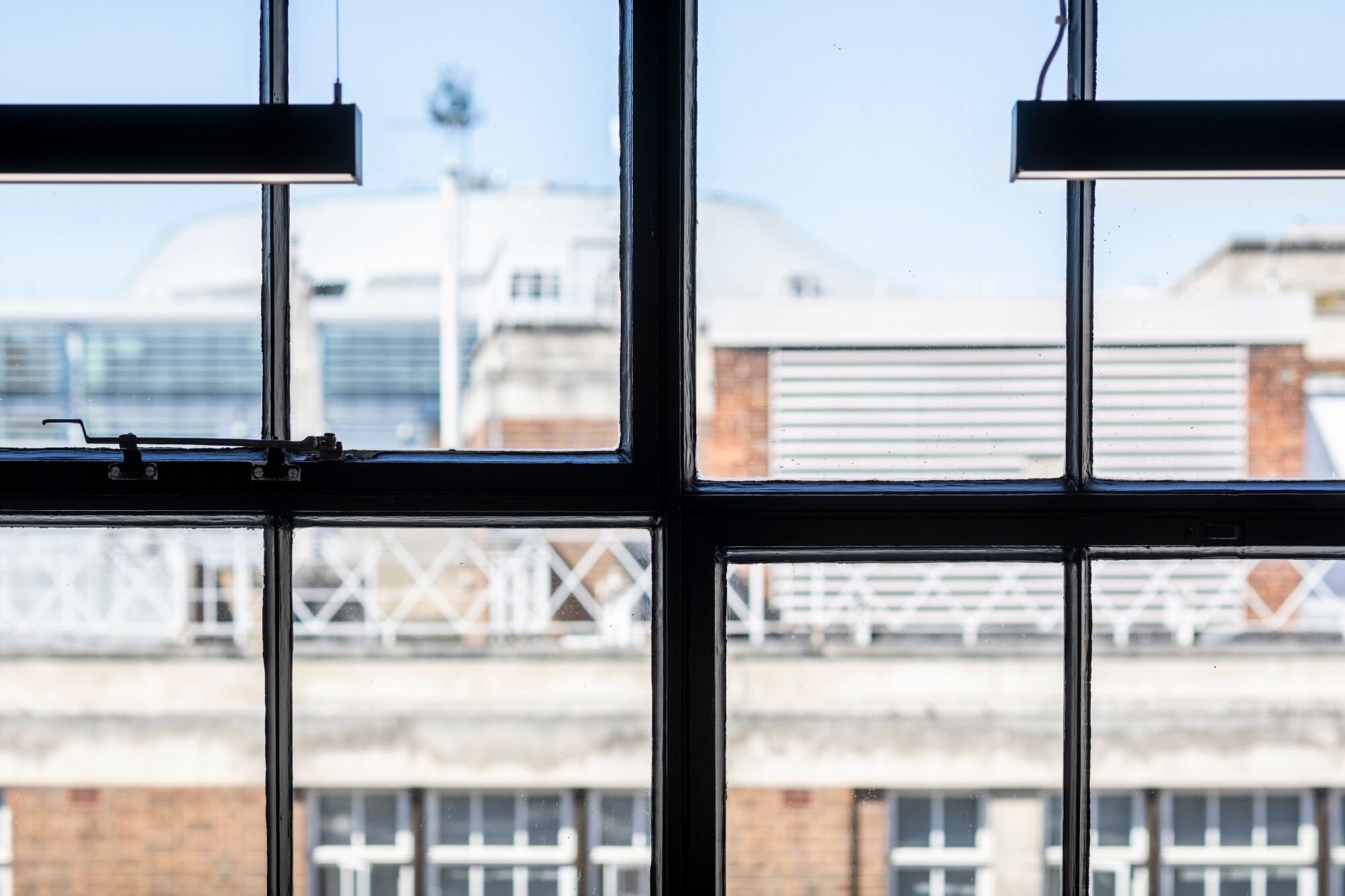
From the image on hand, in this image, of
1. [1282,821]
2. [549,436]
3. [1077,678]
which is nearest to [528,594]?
[549,436]

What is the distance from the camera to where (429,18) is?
2.15 meters

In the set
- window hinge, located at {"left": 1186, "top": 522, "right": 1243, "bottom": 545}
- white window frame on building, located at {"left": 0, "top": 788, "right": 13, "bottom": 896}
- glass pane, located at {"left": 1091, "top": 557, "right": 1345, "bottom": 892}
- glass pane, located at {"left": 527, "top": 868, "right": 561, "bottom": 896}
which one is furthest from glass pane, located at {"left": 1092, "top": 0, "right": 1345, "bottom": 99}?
white window frame on building, located at {"left": 0, "top": 788, "right": 13, "bottom": 896}

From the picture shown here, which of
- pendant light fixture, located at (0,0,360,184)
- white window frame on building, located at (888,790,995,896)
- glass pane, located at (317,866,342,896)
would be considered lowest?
glass pane, located at (317,866,342,896)

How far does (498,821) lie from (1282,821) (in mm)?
1645

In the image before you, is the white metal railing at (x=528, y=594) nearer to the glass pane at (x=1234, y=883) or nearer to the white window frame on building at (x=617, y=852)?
the white window frame on building at (x=617, y=852)

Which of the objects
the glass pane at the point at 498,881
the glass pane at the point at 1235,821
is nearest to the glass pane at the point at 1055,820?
the glass pane at the point at 1235,821

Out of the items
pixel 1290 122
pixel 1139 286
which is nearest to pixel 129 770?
pixel 1139 286

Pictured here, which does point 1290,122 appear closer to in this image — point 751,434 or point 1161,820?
point 751,434

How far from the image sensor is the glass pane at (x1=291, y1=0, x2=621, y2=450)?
2107 millimetres

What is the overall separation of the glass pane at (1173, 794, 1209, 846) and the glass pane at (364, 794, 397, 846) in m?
1.62

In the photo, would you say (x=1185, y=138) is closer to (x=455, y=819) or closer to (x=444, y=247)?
(x=444, y=247)

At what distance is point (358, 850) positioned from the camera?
2.17 m

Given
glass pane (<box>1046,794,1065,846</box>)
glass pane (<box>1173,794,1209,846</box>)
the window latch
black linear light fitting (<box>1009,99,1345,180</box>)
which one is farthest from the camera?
glass pane (<box>1173,794,1209,846</box>)

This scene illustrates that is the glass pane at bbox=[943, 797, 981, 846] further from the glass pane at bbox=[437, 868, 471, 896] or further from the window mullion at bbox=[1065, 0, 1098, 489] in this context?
the glass pane at bbox=[437, 868, 471, 896]
